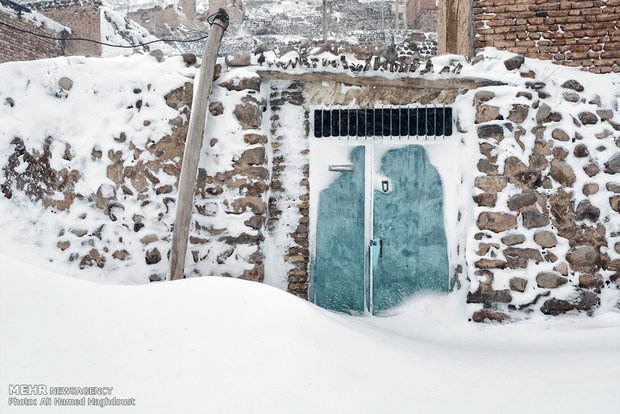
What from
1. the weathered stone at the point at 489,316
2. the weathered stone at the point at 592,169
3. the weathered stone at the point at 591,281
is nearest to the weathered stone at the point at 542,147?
the weathered stone at the point at 592,169

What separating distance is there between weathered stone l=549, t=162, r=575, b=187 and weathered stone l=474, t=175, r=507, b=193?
52cm

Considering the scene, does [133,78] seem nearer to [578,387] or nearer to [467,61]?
[467,61]

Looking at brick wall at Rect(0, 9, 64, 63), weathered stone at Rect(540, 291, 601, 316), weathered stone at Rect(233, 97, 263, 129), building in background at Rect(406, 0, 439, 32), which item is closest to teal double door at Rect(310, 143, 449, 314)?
weathered stone at Rect(233, 97, 263, 129)

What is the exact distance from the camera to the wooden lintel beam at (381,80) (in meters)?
4.78

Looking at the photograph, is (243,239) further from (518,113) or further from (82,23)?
(82,23)

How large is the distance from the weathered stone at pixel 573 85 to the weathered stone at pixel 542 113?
0.34 meters

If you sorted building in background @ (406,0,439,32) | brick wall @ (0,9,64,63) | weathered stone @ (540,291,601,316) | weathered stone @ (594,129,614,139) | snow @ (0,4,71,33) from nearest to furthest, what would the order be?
weathered stone @ (540,291,601,316) → weathered stone @ (594,129,614,139) → brick wall @ (0,9,64,63) → snow @ (0,4,71,33) → building in background @ (406,0,439,32)

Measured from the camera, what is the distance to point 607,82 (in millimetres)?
4789

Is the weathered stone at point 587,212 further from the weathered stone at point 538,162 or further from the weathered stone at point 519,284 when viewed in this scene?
the weathered stone at point 519,284

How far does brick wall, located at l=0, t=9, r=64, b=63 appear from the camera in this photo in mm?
11341

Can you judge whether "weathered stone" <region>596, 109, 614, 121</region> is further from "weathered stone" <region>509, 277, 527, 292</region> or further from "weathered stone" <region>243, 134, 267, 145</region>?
"weathered stone" <region>243, 134, 267, 145</region>

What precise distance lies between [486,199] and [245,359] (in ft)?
10.2

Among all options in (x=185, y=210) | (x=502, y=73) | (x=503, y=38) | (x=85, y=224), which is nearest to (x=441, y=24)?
(x=503, y=38)

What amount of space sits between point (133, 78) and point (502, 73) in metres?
3.98
